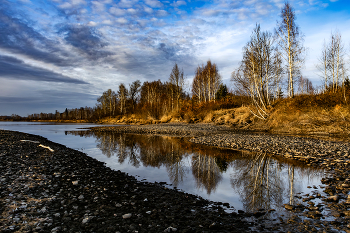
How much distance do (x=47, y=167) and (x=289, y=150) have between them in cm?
1393

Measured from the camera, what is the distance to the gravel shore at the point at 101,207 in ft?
13.0

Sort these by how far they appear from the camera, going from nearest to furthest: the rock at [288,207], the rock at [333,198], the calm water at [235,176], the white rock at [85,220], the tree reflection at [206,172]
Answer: the white rock at [85,220]
the rock at [288,207]
the rock at [333,198]
the calm water at [235,176]
the tree reflection at [206,172]

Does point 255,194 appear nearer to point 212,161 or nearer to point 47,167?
point 212,161

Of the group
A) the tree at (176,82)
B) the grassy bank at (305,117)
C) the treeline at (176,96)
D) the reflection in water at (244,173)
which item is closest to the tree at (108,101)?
the treeline at (176,96)

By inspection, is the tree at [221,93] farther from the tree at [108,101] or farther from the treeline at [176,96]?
the tree at [108,101]

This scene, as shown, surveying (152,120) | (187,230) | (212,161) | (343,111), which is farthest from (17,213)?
(152,120)

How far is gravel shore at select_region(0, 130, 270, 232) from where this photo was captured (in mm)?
3973

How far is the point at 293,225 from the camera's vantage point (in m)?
4.11

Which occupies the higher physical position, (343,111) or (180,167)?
(343,111)

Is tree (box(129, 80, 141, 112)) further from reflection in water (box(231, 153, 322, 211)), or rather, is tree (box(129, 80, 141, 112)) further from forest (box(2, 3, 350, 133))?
reflection in water (box(231, 153, 322, 211))

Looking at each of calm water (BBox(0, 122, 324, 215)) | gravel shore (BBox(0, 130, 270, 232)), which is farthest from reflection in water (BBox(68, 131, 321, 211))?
gravel shore (BBox(0, 130, 270, 232))

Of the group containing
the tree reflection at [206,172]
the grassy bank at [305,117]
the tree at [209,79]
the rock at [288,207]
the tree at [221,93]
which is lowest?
the tree reflection at [206,172]

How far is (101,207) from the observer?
4.88 m

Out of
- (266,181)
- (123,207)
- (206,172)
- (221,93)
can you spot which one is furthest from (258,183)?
(221,93)
